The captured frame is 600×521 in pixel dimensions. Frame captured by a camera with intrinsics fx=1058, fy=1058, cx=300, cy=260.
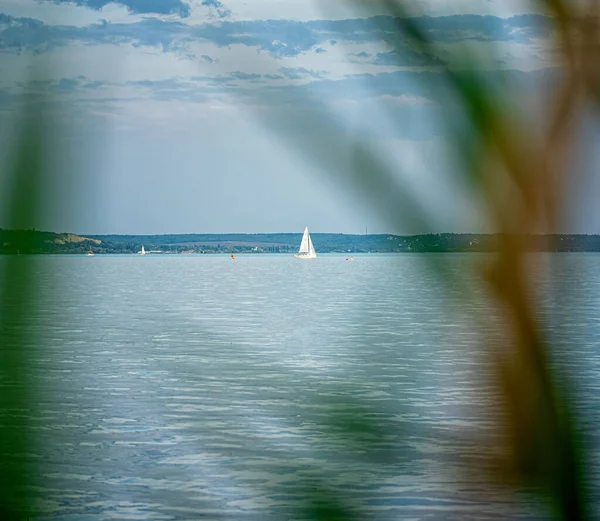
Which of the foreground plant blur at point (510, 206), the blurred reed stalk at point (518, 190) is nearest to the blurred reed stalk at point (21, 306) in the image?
the foreground plant blur at point (510, 206)

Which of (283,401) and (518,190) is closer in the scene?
(518,190)

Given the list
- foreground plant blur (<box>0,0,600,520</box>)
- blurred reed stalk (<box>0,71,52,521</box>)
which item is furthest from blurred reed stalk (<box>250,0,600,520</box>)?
blurred reed stalk (<box>0,71,52,521</box>)

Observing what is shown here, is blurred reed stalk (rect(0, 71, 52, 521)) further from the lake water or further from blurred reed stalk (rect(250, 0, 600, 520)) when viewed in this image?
blurred reed stalk (rect(250, 0, 600, 520))

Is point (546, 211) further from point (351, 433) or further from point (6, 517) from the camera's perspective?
point (6, 517)

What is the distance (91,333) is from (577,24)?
131ft

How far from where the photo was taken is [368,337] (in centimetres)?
93

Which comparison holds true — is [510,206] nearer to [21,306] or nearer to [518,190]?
[518,190]

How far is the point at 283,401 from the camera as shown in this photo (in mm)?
1108

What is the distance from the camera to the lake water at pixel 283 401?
2.83 ft

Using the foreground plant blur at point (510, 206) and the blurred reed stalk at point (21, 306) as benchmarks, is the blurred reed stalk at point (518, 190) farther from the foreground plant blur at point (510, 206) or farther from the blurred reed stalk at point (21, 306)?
the blurred reed stalk at point (21, 306)

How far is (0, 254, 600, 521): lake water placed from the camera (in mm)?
863

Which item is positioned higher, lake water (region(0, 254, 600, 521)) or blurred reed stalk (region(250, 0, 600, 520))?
blurred reed stalk (region(250, 0, 600, 520))

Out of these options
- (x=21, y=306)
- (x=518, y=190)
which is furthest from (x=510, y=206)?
(x=21, y=306)

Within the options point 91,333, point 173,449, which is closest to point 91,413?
point 173,449
